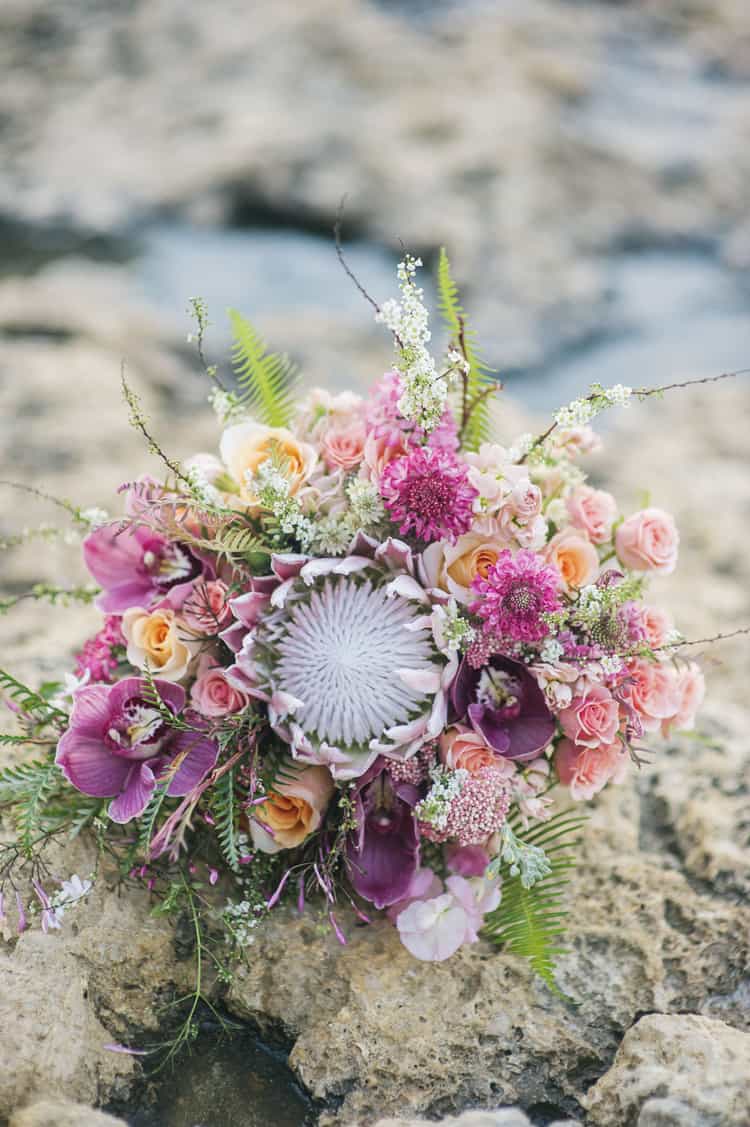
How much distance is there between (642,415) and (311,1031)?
5.12 ft

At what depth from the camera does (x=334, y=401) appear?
1107 mm

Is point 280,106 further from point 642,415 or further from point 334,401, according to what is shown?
point 334,401

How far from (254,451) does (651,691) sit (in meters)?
0.47

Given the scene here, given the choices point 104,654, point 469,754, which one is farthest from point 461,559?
point 104,654

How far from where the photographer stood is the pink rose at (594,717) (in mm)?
949

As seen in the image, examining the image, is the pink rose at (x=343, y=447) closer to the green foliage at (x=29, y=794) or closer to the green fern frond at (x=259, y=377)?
the green fern frond at (x=259, y=377)

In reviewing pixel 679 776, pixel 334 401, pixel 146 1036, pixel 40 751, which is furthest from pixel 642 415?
pixel 146 1036

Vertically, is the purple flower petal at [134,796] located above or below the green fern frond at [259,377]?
below

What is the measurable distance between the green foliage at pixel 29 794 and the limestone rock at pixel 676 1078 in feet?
1.81

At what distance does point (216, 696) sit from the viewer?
0.96 meters

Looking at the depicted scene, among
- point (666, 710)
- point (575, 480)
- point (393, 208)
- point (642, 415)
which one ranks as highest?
point (575, 480)

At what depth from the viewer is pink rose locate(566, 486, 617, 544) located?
1.05 metres

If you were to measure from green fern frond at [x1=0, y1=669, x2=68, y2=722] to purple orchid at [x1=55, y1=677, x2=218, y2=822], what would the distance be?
59mm

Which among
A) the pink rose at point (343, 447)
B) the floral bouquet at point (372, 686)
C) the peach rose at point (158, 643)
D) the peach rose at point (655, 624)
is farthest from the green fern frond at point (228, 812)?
the peach rose at point (655, 624)
